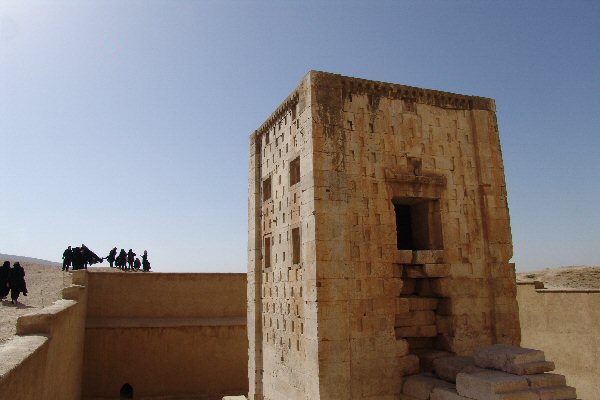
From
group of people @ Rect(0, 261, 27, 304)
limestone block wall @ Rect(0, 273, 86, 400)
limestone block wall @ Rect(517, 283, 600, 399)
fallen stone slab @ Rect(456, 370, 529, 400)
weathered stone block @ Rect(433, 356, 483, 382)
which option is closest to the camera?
limestone block wall @ Rect(0, 273, 86, 400)

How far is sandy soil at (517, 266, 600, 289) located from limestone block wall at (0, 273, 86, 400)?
16374 mm

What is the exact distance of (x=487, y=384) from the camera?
5574mm

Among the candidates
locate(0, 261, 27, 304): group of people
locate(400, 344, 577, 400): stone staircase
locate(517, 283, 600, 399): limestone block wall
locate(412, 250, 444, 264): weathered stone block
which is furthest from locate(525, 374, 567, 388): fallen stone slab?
locate(0, 261, 27, 304): group of people

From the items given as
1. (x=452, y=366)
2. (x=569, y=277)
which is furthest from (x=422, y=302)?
(x=569, y=277)

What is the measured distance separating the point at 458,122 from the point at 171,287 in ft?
34.9

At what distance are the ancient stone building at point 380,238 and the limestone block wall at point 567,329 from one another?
12.0 feet

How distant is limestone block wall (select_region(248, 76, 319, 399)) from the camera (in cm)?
739

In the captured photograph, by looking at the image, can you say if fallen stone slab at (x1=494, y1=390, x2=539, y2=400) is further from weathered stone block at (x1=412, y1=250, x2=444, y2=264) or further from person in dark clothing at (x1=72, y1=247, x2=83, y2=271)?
person in dark clothing at (x1=72, y1=247, x2=83, y2=271)

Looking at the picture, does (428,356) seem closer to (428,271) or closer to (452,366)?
(452,366)

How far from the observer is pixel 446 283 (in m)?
7.87

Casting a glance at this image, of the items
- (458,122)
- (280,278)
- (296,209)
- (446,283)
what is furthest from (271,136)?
(446,283)

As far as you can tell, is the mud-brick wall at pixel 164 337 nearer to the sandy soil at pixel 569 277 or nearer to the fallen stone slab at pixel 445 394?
the fallen stone slab at pixel 445 394

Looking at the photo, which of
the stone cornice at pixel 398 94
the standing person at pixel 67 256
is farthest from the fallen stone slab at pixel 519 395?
the standing person at pixel 67 256

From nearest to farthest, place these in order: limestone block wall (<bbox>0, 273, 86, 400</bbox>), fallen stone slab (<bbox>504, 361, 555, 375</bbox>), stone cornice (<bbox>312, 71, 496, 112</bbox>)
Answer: limestone block wall (<bbox>0, 273, 86, 400</bbox>), fallen stone slab (<bbox>504, 361, 555, 375</bbox>), stone cornice (<bbox>312, 71, 496, 112</bbox>)
